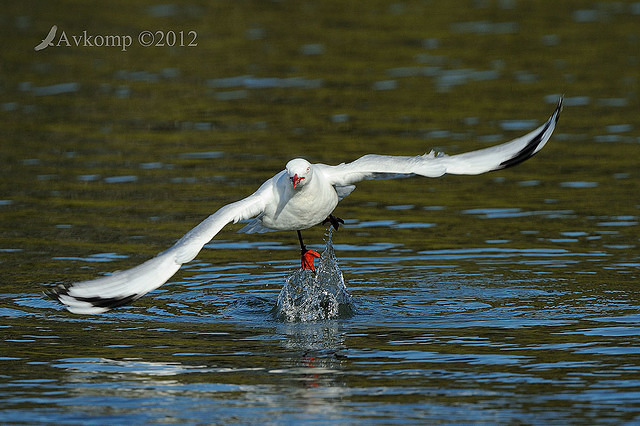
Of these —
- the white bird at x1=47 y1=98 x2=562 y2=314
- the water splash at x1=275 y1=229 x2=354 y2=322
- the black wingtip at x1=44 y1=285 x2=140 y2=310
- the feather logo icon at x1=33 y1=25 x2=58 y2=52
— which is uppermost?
the feather logo icon at x1=33 y1=25 x2=58 y2=52

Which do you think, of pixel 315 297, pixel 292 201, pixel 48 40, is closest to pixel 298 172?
pixel 292 201

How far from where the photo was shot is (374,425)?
338 inches

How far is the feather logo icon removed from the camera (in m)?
28.3

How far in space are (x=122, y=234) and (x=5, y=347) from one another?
437 cm

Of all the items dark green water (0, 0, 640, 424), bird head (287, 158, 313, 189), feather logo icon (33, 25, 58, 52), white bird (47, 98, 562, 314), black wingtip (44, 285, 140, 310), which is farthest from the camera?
feather logo icon (33, 25, 58, 52)

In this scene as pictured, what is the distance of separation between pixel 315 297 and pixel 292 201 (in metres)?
1.28

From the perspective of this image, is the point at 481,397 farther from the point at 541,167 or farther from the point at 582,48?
the point at 582,48

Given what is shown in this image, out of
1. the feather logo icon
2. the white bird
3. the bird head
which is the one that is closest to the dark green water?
the feather logo icon

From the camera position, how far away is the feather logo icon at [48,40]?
28266mm

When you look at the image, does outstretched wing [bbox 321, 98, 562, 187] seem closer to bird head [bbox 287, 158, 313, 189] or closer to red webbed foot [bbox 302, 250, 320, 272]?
bird head [bbox 287, 158, 313, 189]

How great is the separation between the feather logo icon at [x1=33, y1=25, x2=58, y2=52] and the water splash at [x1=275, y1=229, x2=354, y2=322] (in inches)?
680

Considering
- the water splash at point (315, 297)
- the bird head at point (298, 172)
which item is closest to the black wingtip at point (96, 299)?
the bird head at point (298, 172)

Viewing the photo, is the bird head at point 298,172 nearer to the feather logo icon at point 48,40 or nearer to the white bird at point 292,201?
the white bird at point 292,201

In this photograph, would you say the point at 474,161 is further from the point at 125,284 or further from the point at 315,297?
the point at 125,284
